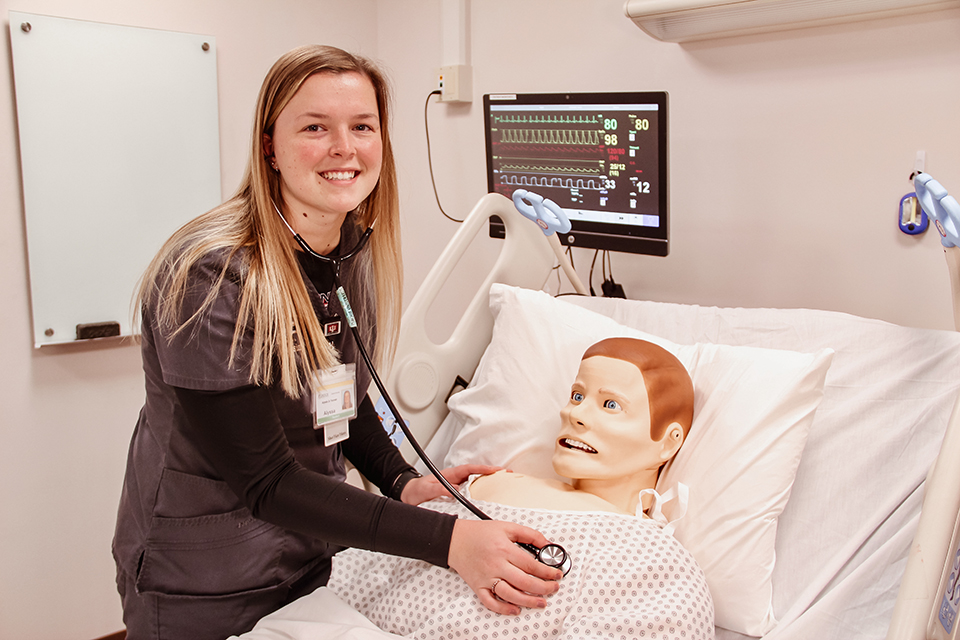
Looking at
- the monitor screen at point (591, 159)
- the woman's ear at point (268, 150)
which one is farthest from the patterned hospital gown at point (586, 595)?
the monitor screen at point (591, 159)

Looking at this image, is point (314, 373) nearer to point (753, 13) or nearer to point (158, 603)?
point (158, 603)

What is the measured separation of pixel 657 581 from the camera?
3.67ft

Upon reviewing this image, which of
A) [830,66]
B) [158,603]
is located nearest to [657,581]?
[158,603]

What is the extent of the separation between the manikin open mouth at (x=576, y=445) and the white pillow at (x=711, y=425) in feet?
0.55

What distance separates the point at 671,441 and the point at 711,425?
0.08 metres

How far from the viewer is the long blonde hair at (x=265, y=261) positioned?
110cm

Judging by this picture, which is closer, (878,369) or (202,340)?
(202,340)

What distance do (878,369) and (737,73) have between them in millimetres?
847

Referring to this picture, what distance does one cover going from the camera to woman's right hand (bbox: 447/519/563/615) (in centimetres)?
106

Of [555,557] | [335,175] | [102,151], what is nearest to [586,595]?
[555,557]

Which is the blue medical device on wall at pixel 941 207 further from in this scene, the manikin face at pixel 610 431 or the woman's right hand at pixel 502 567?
the woman's right hand at pixel 502 567

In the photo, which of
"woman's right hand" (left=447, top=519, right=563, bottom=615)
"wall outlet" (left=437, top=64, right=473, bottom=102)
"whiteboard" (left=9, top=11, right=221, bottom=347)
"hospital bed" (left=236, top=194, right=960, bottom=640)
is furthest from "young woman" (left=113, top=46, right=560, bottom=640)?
"wall outlet" (left=437, top=64, right=473, bottom=102)

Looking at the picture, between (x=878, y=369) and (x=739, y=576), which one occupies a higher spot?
(x=878, y=369)

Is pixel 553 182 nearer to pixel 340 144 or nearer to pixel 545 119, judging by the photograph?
pixel 545 119
